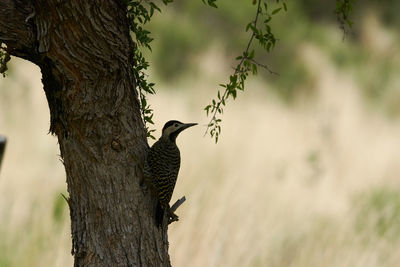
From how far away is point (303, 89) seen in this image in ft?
46.9

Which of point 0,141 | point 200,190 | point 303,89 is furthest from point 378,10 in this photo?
point 0,141

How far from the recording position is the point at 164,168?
9.91 ft

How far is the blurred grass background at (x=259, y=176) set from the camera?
4.86m

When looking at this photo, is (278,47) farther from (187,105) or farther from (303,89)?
(187,105)

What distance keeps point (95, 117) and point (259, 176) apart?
4348 millimetres

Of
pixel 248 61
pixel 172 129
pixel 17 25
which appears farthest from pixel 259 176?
pixel 17 25

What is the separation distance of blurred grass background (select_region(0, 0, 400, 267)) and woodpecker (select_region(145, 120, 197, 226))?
954 mm

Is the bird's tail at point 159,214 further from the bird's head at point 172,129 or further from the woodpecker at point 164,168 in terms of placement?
the bird's head at point 172,129

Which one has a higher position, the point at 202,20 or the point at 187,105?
the point at 202,20

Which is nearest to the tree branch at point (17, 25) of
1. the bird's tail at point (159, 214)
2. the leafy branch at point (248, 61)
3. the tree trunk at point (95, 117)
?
the tree trunk at point (95, 117)

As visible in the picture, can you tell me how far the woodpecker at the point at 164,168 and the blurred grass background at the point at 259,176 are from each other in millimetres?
954

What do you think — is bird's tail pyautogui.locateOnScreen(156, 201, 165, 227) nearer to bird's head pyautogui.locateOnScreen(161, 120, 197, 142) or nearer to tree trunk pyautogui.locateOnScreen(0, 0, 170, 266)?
tree trunk pyautogui.locateOnScreen(0, 0, 170, 266)

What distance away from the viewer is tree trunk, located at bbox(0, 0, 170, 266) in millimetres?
2230

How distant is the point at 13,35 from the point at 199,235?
9.11 feet
